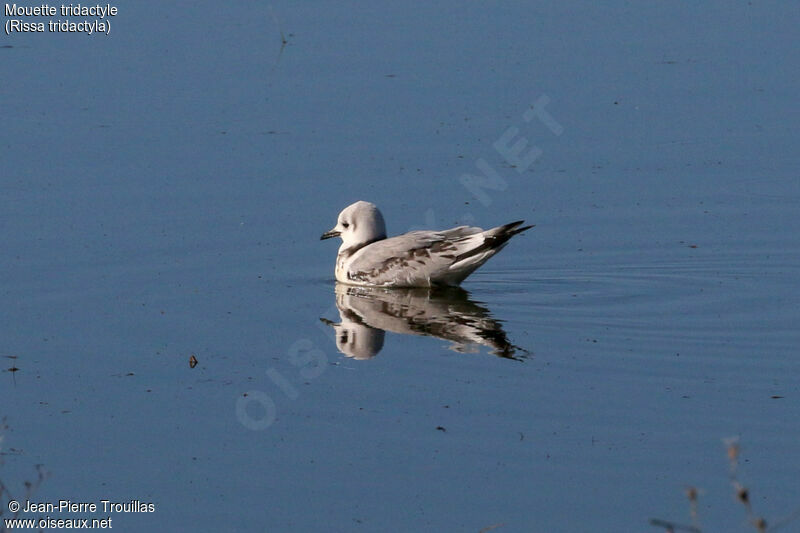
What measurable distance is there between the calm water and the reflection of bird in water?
0.05m

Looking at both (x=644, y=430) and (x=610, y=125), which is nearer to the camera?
(x=644, y=430)

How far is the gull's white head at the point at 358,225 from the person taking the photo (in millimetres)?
14383

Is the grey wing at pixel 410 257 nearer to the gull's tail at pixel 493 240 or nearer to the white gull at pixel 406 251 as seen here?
the white gull at pixel 406 251

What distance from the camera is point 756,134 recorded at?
17.6 m

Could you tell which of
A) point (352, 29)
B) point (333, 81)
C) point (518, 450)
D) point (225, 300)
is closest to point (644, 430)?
point (518, 450)

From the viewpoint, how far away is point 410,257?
1391 centimetres

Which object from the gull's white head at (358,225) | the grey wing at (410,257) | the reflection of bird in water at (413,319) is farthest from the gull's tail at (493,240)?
the gull's white head at (358,225)

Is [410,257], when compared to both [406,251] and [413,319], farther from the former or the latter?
[413,319]

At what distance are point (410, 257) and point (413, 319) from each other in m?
1.13

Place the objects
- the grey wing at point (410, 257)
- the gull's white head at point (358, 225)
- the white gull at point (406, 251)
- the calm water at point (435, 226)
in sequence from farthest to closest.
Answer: the gull's white head at point (358, 225)
the grey wing at point (410, 257)
the white gull at point (406, 251)
the calm water at point (435, 226)

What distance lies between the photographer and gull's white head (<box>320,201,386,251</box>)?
47.2 feet

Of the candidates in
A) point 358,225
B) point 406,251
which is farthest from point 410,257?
point 358,225

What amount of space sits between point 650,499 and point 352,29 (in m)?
15.7

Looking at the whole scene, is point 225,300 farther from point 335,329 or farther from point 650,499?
point 650,499
